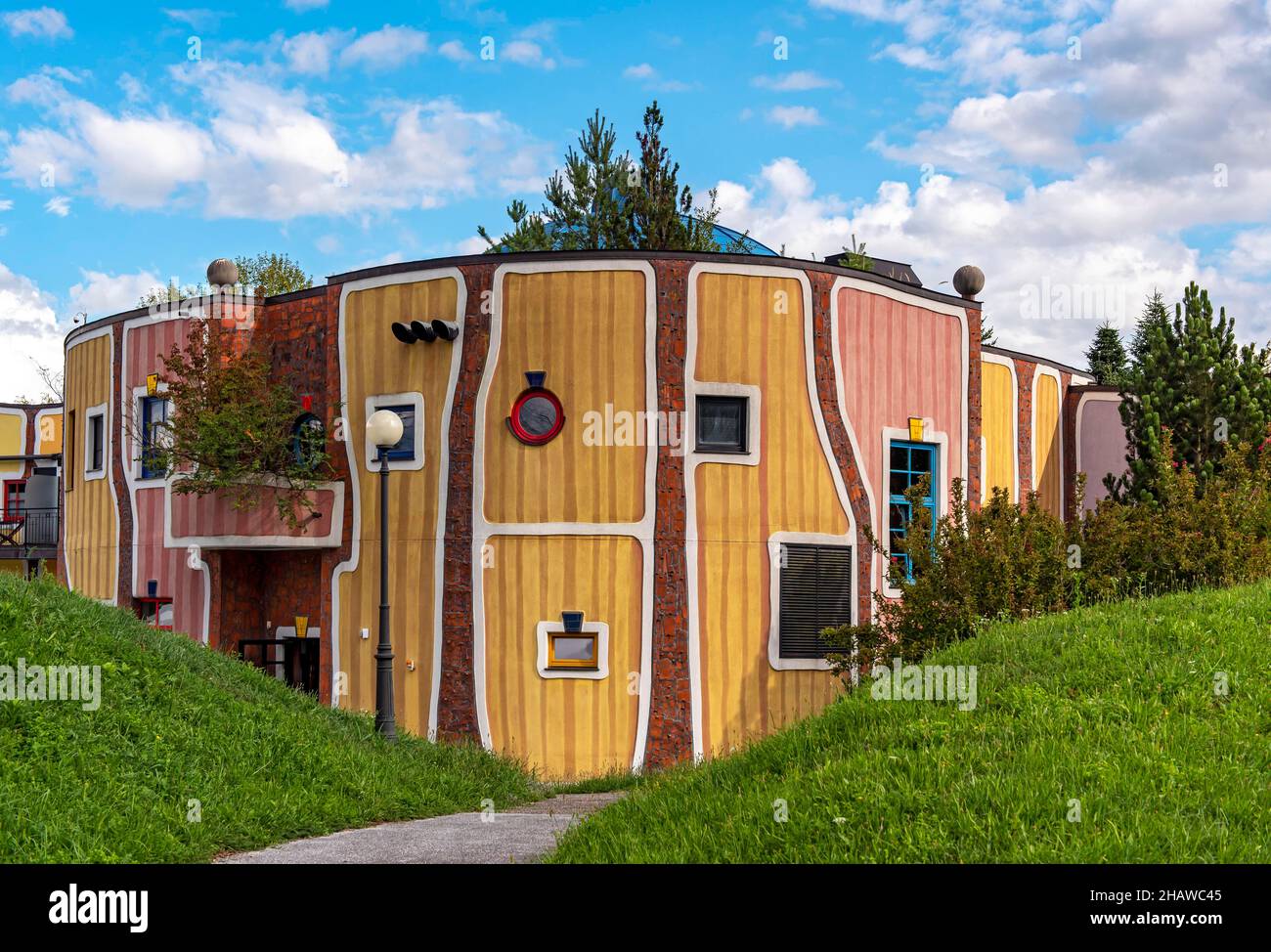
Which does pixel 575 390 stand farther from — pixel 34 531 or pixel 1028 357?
pixel 34 531

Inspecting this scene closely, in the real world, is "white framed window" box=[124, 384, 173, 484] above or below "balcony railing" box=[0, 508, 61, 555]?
above

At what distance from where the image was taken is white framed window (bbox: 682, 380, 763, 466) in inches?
674

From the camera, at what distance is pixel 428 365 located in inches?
699

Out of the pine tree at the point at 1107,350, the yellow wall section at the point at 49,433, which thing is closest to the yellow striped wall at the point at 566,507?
the yellow wall section at the point at 49,433

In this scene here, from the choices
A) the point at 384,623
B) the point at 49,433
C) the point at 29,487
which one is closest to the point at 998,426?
the point at 384,623

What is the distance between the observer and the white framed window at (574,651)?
16736mm

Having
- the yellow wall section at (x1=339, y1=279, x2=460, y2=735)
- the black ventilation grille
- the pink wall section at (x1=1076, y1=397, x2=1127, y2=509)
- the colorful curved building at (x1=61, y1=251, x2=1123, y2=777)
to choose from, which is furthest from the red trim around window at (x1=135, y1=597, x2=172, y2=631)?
the pink wall section at (x1=1076, y1=397, x2=1127, y2=509)

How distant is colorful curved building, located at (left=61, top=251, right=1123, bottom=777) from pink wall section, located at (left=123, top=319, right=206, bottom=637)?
1.72 meters

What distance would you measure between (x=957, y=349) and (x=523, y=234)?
1157 centimetres

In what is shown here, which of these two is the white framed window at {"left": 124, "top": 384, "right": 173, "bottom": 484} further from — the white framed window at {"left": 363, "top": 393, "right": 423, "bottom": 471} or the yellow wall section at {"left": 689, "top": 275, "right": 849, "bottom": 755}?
the yellow wall section at {"left": 689, "top": 275, "right": 849, "bottom": 755}

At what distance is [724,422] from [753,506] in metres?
1.20

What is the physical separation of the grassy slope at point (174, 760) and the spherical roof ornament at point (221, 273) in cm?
1048
